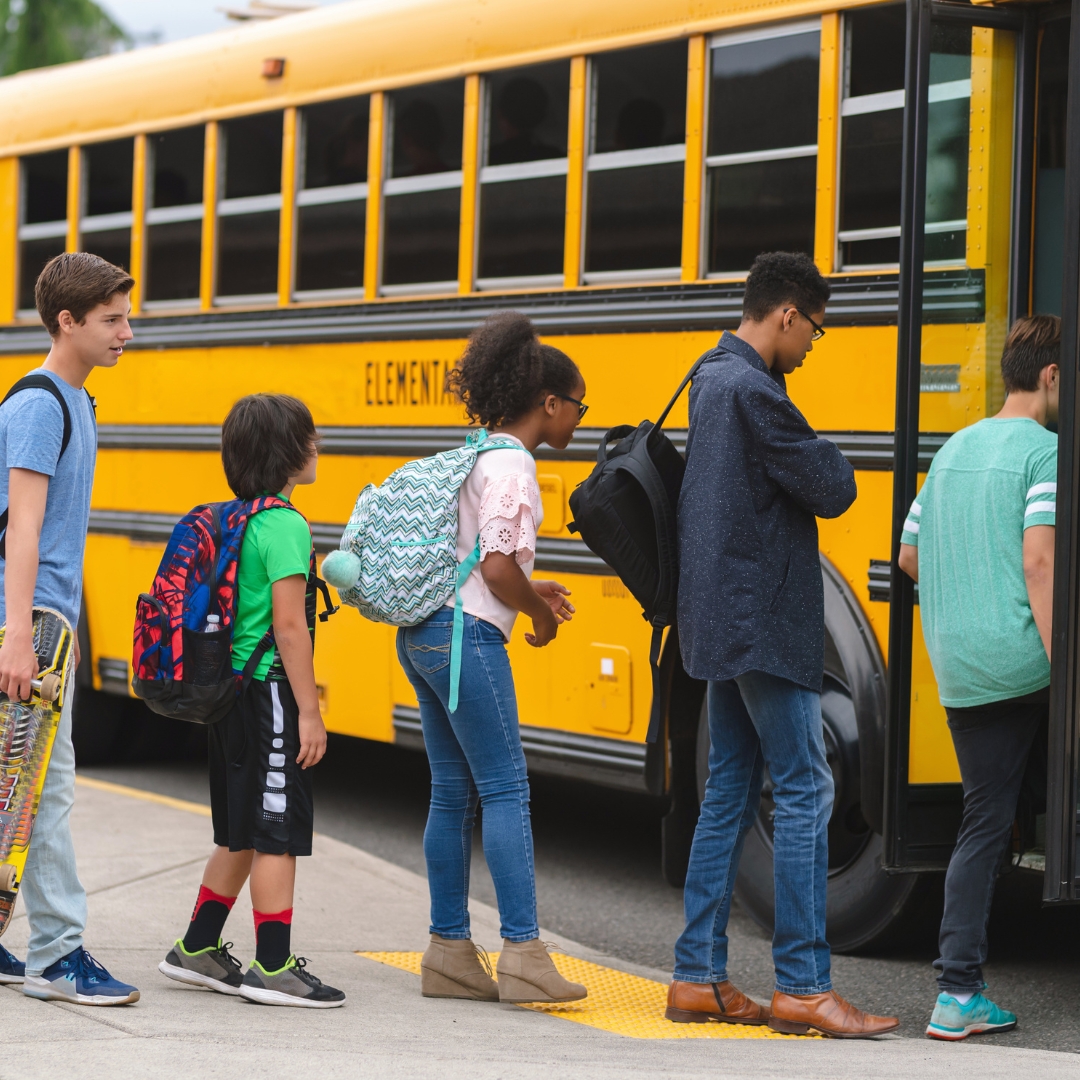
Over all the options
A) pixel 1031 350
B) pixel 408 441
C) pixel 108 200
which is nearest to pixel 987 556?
pixel 1031 350

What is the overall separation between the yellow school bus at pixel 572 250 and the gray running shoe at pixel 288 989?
1.43 meters

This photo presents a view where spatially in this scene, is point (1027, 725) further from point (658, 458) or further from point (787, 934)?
point (658, 458)

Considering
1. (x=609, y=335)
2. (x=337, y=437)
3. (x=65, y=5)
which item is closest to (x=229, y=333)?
(x=337, y=437)

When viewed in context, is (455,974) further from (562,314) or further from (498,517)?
(562,314)

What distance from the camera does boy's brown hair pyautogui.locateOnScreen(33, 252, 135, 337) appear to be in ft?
13.0

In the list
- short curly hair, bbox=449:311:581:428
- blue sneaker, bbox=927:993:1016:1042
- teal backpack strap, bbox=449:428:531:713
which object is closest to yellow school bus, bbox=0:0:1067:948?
blue sneaker, bbox=927:993:1016:1042

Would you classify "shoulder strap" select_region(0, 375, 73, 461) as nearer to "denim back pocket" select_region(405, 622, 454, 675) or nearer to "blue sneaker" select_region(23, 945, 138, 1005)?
"denim back pocket" select_region(405, 622, 454, 675)

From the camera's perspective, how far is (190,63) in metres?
7.40

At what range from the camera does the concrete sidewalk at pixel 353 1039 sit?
3.46 meters

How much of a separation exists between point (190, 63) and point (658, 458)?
12.9 ft

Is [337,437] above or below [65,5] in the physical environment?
below

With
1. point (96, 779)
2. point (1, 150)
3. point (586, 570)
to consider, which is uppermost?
point (1, 150)

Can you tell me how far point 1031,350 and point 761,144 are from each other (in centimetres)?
127

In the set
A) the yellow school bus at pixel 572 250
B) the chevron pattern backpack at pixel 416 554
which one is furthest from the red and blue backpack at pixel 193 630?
the yellow school bus at pixel 572 250
